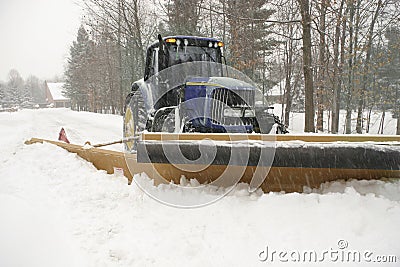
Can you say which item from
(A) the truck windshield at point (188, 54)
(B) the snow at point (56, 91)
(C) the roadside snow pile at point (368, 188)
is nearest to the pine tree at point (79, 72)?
(A) the truck windshield at point (188, 54)

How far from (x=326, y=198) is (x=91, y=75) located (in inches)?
1399

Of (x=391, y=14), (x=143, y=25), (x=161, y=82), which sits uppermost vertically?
(x=143, y=25)

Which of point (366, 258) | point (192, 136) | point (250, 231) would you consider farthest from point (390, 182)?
point (192, 136)

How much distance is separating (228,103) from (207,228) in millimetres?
2224

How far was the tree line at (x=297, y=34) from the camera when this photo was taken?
344 inches

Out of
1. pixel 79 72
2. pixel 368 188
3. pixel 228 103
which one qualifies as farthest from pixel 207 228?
pixel 79 72

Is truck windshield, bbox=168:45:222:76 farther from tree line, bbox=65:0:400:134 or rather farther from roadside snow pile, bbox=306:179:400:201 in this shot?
roadside snow pile, bbox=306:179:400:201

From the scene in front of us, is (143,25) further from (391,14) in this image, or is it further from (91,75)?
(91,75)

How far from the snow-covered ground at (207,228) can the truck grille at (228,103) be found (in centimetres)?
145

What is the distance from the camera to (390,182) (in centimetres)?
276

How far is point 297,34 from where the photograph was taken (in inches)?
632

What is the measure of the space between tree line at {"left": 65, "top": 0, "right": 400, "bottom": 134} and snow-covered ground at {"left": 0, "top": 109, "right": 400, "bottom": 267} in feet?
18.9

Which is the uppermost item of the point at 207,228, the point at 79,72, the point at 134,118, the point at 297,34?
the point at 79,72

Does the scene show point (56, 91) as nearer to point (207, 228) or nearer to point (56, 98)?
point (56, 98)
